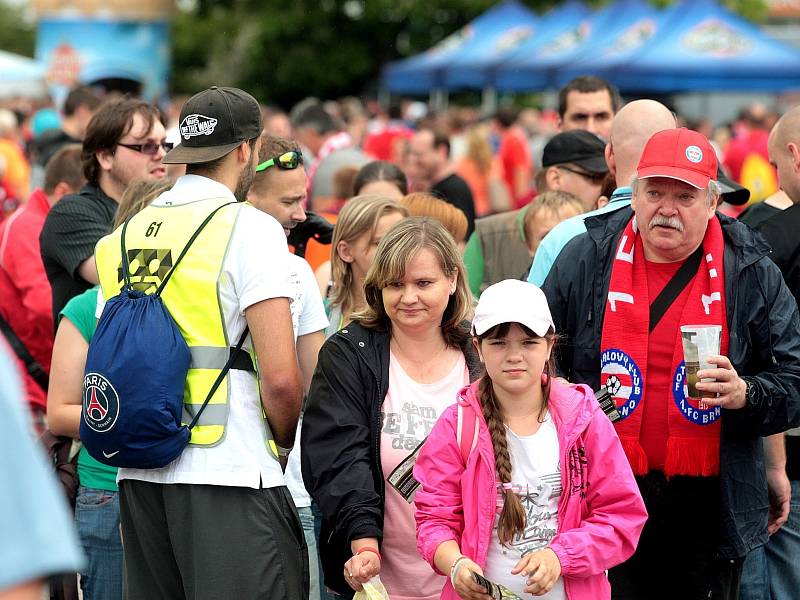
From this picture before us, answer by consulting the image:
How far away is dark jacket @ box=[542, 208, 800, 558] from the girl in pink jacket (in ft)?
1.85

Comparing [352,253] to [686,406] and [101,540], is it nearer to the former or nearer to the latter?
[101,540]

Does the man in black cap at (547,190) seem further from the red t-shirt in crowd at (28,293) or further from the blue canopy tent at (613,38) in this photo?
the blue canopy tent at (613,38)

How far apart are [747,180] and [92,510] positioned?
9579 mm

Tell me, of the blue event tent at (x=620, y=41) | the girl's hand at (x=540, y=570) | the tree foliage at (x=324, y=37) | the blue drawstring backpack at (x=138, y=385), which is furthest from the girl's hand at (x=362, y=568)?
the tree foliage at (x=324, y=37)

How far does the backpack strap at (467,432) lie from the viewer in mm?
3682

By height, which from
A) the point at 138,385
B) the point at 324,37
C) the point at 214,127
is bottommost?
the point at 138,385

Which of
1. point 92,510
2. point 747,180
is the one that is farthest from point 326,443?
point 747,180

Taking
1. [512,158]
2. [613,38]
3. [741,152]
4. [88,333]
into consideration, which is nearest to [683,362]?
[88,333]

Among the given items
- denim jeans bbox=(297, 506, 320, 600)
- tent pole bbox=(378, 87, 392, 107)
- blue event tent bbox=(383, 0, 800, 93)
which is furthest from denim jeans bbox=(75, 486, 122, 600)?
tent pole bbox=(378, 87, 392, 107)

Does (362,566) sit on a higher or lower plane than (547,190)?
lower

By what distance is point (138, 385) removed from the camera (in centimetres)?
350

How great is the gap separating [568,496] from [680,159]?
4.08 feet

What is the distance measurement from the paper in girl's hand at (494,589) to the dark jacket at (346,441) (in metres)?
0.49

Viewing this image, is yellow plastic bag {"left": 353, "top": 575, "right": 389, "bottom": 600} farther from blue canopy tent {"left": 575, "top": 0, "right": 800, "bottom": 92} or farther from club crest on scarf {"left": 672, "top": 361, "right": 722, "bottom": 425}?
blue canopy tent {"left": 575, "top": 0, "right": 800, "bottom": 92}
